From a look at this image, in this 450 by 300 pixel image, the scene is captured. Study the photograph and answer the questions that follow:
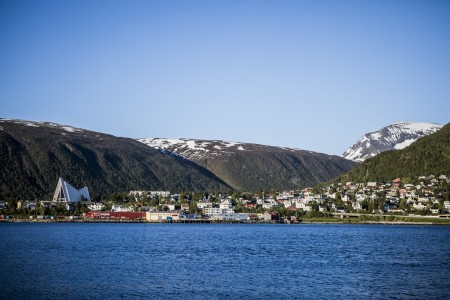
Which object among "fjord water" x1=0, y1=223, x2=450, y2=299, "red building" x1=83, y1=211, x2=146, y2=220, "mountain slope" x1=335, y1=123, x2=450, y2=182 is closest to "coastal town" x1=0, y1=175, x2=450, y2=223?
"red building" x1=83, y1=211, x2=146, y2=220

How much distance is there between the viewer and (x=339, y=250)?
55.8 meters

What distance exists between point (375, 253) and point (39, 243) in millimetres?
29879

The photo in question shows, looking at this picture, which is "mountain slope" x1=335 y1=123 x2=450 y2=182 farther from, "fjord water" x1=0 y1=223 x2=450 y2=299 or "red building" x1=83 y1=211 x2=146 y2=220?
"fjord water" x1=0 y1=223 x2=450 y2=299

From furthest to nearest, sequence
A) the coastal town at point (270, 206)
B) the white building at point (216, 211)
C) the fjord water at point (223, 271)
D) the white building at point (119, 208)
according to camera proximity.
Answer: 1. the white building at point (119, 208)
2. the white building at point (216, 211)
3. the coastal town at point (270, 206)
4. the fjord water at point (223, 271)

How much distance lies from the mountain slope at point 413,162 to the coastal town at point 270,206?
2.70 meters

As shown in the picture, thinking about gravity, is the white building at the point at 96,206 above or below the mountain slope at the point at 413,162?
below

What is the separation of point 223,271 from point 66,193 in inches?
5057

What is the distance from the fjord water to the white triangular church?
103328 mm

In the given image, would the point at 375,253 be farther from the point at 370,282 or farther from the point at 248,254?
the point at 370,282

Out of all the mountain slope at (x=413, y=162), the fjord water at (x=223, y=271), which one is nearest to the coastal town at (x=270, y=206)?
the mountain slope at (x=413, y=162)

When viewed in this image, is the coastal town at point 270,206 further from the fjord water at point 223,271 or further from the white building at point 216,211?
the fjord water at point 223,271

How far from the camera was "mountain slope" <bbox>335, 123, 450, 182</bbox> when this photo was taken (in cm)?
13012

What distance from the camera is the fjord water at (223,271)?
104 feet

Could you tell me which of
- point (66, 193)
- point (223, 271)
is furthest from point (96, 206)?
point (223, 271)
